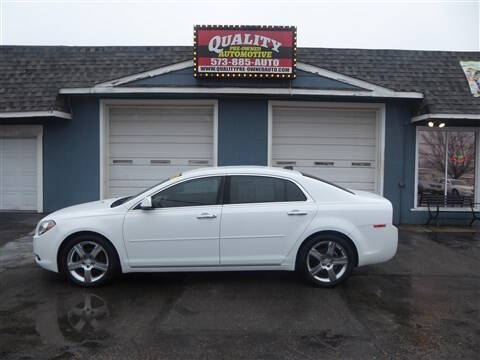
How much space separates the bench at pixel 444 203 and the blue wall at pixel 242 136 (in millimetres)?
4171

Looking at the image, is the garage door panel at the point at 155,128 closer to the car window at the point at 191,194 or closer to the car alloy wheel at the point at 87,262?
the car window at the point at 191,194

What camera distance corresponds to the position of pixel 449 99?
10.2m

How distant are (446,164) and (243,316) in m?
8.59

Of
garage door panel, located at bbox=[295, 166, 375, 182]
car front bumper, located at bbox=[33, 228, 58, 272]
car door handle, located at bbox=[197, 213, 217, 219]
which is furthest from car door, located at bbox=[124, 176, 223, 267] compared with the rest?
garage door panel, located at bbox=[295, 166, 375, 182]

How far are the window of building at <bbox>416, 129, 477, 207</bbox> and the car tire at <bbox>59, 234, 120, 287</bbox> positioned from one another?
8.32m

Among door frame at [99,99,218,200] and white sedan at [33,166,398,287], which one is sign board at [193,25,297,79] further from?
white sedan at [33,166,398,287]

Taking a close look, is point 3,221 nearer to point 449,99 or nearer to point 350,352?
point 350,352

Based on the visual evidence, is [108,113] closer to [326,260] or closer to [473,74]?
[326,260]

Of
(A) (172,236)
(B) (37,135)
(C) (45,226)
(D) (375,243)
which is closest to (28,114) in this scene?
(B) (37,135)

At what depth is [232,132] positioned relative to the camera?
10.9m

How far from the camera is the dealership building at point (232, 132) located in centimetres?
1071

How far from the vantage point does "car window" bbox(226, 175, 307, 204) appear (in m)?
5.71

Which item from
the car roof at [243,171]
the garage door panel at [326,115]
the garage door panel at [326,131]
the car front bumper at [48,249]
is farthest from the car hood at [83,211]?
the garage door panel at [326,115]

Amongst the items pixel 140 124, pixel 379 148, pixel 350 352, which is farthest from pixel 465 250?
pixel 140 124
